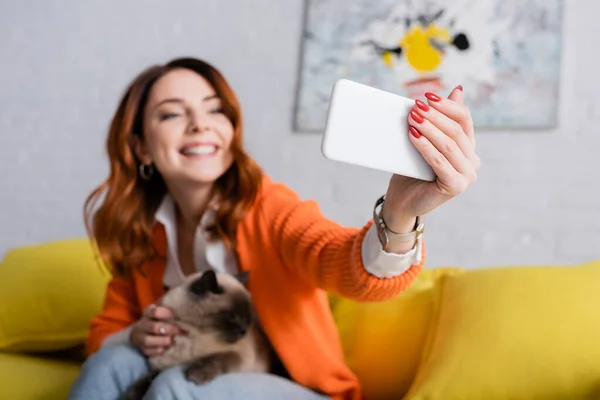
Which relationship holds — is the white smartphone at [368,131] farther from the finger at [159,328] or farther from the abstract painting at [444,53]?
the abstract painting at [444,53]

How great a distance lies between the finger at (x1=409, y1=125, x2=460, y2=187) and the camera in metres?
0.66

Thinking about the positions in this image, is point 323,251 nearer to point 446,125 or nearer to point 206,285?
point 206,285

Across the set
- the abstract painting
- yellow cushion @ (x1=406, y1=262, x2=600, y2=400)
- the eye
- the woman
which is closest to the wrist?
the woman

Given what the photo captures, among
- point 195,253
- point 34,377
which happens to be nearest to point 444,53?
point 195,253

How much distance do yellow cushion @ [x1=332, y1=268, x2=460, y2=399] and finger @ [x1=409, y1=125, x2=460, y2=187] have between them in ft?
2.30

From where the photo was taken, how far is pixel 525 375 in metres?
0.98

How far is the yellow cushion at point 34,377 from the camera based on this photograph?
1.24 m

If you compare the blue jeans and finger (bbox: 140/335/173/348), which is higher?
finger (bbox: 140/335/173/348)

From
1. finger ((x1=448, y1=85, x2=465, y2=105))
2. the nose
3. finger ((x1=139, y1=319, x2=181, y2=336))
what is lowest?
finger ((x1=139, y1=319, x2=181, y2=336))

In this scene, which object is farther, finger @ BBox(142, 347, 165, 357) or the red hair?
the red hair

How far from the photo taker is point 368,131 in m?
0.67

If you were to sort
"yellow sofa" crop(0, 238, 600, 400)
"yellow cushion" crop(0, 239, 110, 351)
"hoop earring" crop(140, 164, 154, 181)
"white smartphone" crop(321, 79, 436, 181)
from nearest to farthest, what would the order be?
1. "white smartphone" crop(321, 79, 436, 181)
2. "yellow sofa" crop(0, 238, 600, 400)
3. "hoop earring" crop(140, 164, 154, 181)
4. "yellow cushion" crop(0, 239, 110, 351)

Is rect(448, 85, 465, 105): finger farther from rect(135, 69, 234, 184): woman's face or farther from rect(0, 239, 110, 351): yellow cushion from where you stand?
rect(0, 239, 110, 351): yellow cushion

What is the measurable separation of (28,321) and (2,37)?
1220mm
